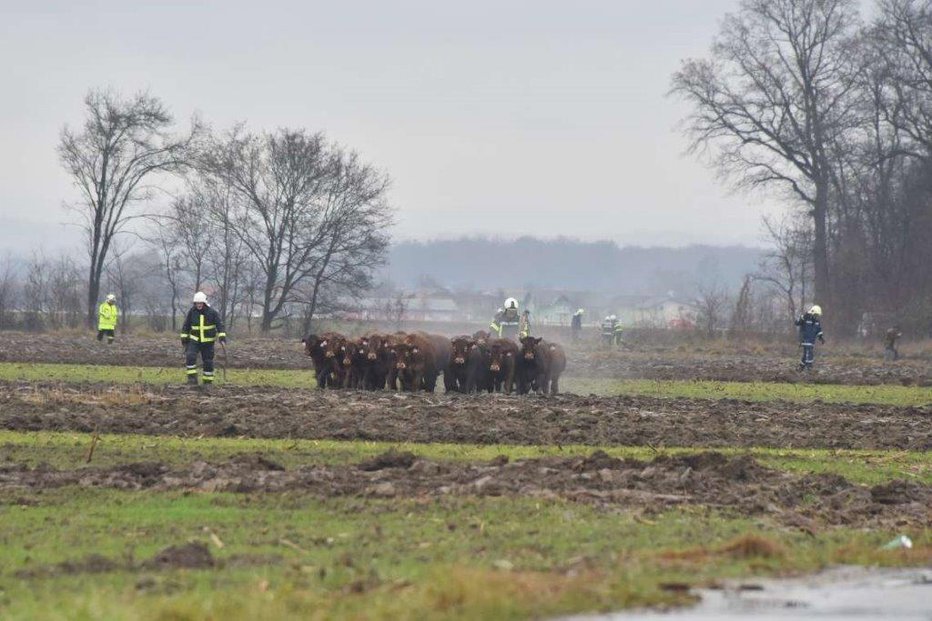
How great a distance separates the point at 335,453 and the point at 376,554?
7.93 m

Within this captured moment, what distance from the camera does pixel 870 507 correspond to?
16.8m

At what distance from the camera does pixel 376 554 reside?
1292cm

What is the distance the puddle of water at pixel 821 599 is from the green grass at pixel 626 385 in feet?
72.8

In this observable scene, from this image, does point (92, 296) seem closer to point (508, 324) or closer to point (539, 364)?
point (508, 324)

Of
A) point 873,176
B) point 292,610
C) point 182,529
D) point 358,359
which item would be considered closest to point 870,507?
point 182,529

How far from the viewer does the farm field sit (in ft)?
36.9

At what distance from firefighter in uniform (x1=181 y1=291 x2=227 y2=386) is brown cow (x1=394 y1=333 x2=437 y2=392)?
3850 mm

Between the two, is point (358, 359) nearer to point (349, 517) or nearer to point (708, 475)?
point (708, 475)

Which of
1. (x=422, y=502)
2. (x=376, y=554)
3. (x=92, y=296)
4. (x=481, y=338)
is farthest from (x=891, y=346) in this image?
(x=376, y=554)

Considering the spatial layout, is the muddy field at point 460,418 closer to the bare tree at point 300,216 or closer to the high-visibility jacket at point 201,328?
the high-visibility jacket at point 201,328

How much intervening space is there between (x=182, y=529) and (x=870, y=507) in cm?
714

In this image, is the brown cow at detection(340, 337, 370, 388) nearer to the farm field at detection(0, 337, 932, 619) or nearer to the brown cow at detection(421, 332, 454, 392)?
the brown cow at detection(421, 332, 454, 392)

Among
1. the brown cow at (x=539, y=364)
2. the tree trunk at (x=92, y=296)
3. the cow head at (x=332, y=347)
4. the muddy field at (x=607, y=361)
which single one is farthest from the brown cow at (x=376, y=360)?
the tree trunk at (x=92, y=296)

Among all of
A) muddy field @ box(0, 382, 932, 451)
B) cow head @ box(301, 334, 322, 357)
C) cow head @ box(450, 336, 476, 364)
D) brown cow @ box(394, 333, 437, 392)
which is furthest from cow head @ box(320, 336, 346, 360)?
muddy field @ box(0, 382, 932, 451)
